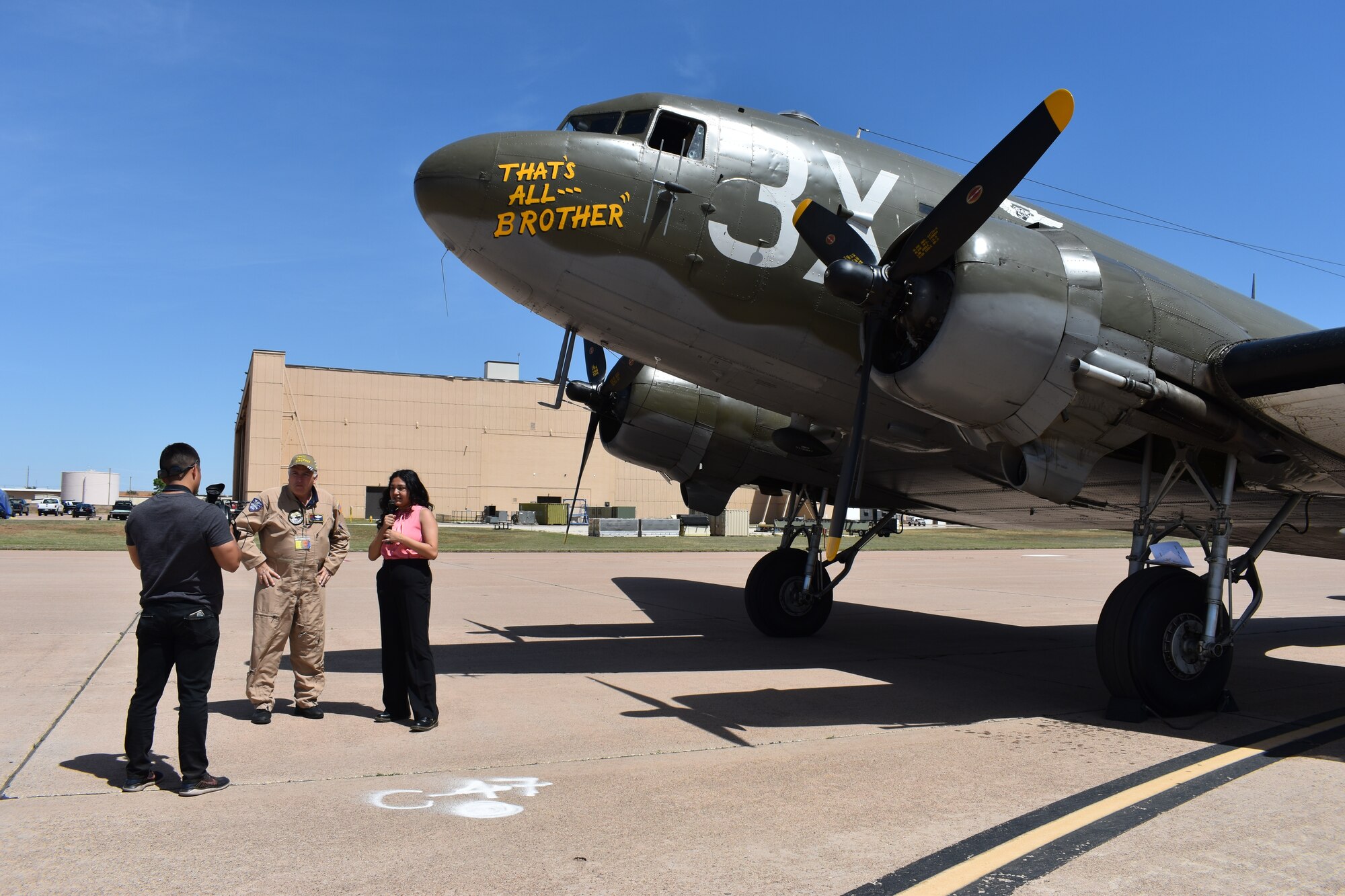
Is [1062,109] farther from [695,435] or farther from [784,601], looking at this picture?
[784,601]

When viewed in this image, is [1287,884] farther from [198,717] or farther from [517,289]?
[517,289]

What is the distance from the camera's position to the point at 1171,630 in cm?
773

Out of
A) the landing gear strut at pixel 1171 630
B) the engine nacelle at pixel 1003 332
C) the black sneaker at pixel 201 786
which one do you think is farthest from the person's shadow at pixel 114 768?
the landing gear strut at pixel 1171 630

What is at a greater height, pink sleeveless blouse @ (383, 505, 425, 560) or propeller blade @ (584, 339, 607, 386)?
propeller blade @ (584, 339, 607, 386)

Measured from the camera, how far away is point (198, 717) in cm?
512

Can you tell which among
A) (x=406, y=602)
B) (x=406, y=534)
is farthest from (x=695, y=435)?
(x=406, y=602)

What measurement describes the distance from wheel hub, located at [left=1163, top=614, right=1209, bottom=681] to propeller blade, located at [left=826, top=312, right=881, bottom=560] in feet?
8.99

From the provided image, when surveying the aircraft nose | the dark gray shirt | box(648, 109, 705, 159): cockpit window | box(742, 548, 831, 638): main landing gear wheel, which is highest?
box(648, 109, 705, 159): cockpit window

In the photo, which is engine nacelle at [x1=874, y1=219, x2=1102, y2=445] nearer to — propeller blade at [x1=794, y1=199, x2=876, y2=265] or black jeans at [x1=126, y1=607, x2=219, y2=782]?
propeller blade at [x1=794, y1=199, x2=876, y2=265]

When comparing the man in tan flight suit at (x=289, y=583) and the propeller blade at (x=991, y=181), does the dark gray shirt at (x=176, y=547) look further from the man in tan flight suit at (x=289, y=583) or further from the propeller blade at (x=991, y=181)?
the propeller blade at (x=991, y=181)

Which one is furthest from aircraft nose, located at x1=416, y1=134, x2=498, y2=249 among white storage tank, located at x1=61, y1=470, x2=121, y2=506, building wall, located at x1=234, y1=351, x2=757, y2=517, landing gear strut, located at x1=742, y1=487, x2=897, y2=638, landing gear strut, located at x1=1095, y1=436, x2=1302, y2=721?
white storage tank, located at x1=61, y1=470, x2=121, y2=506

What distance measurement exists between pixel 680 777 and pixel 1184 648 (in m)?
4.70

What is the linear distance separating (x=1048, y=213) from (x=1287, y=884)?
6.61m

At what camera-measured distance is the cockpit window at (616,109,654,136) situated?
834 centimetres
